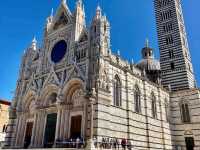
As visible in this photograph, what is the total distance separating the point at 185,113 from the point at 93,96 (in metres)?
15.8

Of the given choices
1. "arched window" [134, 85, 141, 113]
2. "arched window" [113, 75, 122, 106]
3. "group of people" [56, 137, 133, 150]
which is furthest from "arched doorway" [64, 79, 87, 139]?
"arched window" [134, 85, 141, 113]

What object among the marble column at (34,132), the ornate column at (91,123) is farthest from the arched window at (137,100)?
the marble column at (34,132)

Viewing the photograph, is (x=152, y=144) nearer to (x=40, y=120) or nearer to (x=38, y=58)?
(x=40, y=120)

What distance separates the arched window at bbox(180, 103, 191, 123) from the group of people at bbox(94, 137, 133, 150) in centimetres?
1144

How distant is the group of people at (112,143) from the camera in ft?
53.6

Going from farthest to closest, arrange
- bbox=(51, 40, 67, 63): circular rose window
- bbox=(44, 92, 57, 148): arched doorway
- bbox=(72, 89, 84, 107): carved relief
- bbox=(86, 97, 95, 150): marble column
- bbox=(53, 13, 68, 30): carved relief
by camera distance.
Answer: bbox=(53, 13, 68, 30): carved relief, bbox=(51, 40, 67, 63): circular rose window, bbox=(44, 92, 57, 148): arched doorway, bbox=(72, 89, 84, 107): carved relief, bbox=(86, 97, 95, 150): marble column

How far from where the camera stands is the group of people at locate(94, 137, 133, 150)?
1633cm

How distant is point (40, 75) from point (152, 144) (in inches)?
545

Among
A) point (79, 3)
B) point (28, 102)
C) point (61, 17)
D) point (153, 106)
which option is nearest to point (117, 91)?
point (153, 106)

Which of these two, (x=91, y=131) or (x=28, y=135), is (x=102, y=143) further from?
(x=28, y=135)

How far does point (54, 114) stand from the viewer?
2131 cm

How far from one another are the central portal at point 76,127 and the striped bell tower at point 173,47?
16.1 meters

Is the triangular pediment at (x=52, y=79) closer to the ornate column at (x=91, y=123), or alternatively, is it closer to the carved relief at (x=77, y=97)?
the carved relief at (x=77, y=97)

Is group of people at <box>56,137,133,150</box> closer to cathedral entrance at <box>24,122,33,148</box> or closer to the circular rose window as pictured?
cathedral entrance at <box>24,122,33,148</box>
